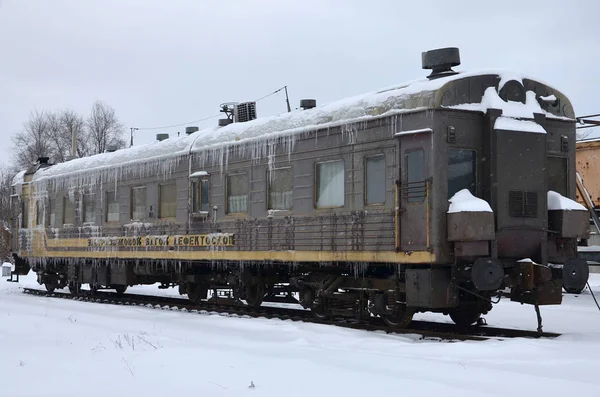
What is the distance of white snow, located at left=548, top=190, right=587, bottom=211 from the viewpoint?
39.3 ft

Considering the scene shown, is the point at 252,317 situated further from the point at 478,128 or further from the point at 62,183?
the point at 62,183

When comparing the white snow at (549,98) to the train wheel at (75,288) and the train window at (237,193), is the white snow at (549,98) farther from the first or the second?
the train wheel at (75,288)

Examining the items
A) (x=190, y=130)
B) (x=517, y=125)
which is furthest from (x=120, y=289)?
(x=517, y=125)

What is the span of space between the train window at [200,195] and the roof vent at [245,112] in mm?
1740

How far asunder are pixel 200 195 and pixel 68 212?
22.8 feet

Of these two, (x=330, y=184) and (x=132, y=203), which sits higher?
(x=330, y=184)

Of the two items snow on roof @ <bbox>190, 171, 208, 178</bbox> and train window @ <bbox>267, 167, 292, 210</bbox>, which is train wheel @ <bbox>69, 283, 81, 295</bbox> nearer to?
snow on roof @ <bbox>190, 171, 208, 178</bbox>

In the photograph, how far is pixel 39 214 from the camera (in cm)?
2338

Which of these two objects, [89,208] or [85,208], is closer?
[89,208]

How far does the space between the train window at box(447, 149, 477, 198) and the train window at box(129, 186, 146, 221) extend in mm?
9060

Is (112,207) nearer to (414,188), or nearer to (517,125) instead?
(414,188)

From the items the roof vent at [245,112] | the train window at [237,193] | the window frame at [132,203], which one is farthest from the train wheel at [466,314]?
the window frame at [132,203]

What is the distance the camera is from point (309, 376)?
25.1ft

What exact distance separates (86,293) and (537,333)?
13862 mm
